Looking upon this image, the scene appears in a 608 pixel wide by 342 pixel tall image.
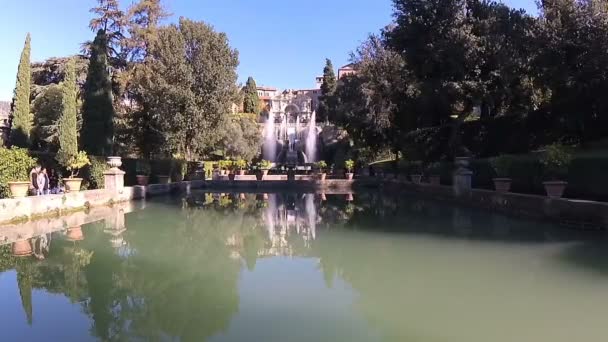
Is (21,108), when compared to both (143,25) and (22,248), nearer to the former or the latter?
(143,25)

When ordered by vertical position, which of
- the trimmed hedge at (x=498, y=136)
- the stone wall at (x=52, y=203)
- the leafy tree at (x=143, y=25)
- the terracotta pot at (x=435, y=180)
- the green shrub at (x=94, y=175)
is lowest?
the stone wall at (x=52, y=203)

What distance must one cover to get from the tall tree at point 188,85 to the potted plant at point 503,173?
16.6 meters

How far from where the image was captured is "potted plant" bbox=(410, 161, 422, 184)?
24438mm

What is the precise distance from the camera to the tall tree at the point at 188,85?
2627cm

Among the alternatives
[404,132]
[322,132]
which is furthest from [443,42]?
[322,132]

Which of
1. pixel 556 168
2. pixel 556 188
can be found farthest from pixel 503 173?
pixel 556 188

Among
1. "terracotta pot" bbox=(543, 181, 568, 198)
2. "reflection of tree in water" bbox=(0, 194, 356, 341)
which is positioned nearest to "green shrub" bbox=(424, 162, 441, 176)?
"terracotta pot" bbox=(543, 181, 568, 198)

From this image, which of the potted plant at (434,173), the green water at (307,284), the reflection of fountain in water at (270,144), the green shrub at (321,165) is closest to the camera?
→ the green water at (307,284)

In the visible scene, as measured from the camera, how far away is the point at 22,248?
27.3ft

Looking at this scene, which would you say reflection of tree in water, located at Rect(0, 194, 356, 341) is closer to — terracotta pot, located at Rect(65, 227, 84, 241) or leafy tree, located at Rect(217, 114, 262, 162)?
terracotta pot, located at Rect(65, 227, 84, 241)

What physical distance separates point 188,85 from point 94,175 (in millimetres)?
9944

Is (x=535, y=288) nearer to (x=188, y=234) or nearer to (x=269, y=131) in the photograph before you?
(x=188, y=234)

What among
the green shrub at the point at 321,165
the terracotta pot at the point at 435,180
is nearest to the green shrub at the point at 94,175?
the terracotta pot at the point at 435,180

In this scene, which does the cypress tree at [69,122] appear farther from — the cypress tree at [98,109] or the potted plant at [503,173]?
the potted plant at [503,173]
